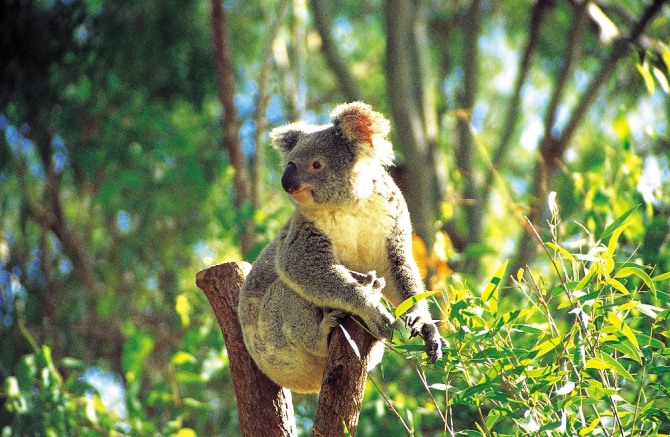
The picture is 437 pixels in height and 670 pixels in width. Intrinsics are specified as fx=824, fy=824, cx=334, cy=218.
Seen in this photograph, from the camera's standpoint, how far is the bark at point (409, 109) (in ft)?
21.2

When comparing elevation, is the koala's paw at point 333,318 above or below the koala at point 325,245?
below

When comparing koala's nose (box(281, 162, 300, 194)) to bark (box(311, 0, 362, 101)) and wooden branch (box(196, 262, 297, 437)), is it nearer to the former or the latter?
wooden branch (box(196, 262, 297, 437))

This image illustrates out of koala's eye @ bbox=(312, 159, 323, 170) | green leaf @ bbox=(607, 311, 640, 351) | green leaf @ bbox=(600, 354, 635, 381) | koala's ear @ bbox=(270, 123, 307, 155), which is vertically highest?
koala's ear @ bbox=(270, 123, 307, 155)

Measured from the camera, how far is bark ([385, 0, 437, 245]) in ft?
21.2

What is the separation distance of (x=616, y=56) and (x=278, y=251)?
3529 mm

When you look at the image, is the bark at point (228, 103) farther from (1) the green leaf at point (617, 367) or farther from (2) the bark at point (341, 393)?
(1) the green leaf at point (617, 367)

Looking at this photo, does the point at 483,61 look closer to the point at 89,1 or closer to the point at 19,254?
the point at 89,1

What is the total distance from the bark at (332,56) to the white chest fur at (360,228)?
389cm

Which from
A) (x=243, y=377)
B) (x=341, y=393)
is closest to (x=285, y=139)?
(x=243, y=377)

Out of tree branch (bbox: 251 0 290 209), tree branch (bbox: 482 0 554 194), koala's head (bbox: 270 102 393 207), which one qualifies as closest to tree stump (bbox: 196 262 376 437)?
koala's head (bbox: 270 102 393 207)

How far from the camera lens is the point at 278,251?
3.30 m

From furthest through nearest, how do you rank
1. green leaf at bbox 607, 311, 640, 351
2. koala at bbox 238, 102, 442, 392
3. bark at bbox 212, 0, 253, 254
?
bark at bbox 212, 0, 253, 254 → koala at bbox 238, 102, 442, 392 → green leaf at bbox 607, 311, 640, 351

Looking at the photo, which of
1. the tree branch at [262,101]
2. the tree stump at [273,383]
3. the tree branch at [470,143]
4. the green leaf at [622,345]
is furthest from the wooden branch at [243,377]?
the tree branch at [470,143]

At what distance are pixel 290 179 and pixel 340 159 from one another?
0.23 metres
